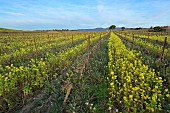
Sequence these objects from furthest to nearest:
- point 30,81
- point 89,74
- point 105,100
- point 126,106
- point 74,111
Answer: point 89,74
point 30,81
point 105,100
point 74,111
point 126,106

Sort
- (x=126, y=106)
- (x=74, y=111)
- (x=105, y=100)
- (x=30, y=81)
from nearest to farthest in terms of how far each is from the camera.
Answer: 1. (x=126, y=106)
2. (x=74, y=111)
3. (x=105, y=100)
4. (x=30, y=81)

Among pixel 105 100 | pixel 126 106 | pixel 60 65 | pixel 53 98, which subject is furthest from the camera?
pixel 60 65

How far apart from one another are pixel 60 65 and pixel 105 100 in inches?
182

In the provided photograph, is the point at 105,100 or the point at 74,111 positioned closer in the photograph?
the point at 74,111

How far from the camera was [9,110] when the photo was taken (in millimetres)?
5867

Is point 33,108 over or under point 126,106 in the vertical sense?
under

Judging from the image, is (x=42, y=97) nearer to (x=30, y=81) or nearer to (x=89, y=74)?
(x=30, y=81)

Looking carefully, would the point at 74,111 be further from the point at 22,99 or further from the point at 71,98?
the point at 22,99

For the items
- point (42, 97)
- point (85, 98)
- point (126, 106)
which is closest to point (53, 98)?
point (42, 97)

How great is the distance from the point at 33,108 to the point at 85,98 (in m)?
1.35

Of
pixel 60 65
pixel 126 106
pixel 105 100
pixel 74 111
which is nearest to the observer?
pixel 126 106

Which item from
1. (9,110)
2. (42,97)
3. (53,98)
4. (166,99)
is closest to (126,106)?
(166,99)

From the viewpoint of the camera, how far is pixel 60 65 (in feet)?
32.8

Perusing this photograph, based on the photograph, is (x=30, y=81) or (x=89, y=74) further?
(x=89, y=74)
